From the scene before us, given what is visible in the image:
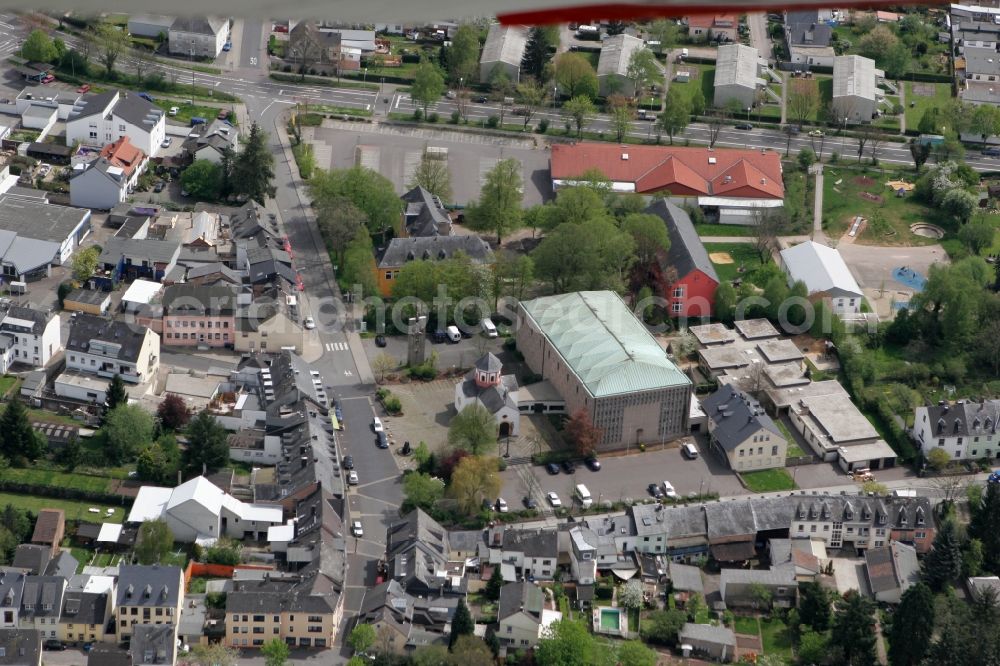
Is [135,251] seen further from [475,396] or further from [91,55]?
[91,55]

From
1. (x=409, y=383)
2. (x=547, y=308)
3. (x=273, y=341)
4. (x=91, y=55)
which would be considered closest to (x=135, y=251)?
(x=273, y=341)

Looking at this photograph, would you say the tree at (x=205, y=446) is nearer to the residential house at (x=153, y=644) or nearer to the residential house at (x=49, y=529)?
the residential house at (x=49, y=529)

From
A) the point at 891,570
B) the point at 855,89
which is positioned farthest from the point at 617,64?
the point at 891,570

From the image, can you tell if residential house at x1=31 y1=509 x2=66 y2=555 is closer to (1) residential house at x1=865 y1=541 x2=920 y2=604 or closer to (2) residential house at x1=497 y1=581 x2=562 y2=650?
(2) residential house at x1=497 y1=581 x2=562 y2=650

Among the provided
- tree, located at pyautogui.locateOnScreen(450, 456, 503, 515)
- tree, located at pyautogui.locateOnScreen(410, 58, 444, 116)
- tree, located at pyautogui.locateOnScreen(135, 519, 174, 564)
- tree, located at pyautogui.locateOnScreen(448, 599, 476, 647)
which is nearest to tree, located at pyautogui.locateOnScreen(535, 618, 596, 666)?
tree, located at pyautogui.locateOnScreen(448, 599, 476, 647)

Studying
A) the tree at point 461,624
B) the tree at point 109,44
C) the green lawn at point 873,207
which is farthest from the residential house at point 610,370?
the tree at point 109,44
